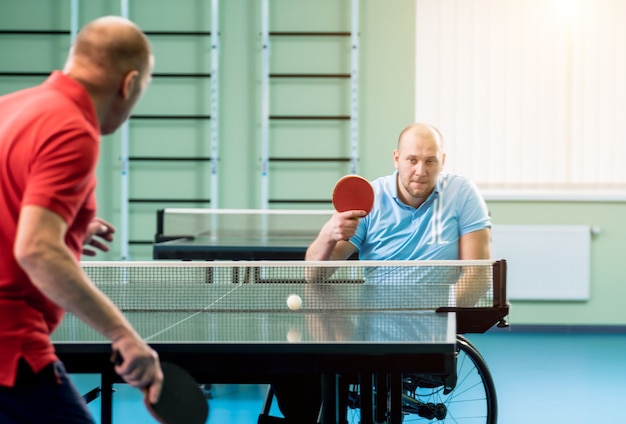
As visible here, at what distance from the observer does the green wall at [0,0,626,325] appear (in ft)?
22.9

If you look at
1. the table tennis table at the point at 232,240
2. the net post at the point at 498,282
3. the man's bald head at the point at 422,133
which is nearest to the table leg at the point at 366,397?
the net post at the point at 498,282

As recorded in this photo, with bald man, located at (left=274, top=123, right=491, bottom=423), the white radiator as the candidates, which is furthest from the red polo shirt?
the white radiator

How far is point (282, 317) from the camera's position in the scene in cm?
242

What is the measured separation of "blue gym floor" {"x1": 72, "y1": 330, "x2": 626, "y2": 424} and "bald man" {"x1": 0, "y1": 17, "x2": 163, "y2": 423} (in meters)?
2.69

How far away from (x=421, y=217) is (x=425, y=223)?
0.09ft

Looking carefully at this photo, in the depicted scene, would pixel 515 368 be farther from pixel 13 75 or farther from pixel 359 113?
pixel 13 75

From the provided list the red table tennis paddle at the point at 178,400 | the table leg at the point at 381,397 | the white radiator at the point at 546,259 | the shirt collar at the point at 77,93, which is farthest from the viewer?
the white radiator at the point at 546,259

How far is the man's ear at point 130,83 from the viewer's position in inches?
64.2

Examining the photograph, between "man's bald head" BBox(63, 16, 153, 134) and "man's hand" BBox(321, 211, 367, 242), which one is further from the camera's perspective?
"man's hand" BBox(321, 211, 367, 242)

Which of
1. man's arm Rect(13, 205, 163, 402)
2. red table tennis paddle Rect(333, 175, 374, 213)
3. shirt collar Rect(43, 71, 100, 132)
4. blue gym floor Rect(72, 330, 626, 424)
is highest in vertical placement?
shirt collar Rect(43, 71, 100, 132)

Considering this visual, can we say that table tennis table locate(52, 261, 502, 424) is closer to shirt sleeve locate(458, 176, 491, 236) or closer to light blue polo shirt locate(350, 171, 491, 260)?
light blue polo shirt locate(350, 171, 491, 260)

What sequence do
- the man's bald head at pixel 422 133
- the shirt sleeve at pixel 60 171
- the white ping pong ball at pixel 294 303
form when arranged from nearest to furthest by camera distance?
1. the shirt sleeve at pixel 60 171
2. the white ping pong ball at pixel 294 303
3. the man's bald head at pixel 422 133

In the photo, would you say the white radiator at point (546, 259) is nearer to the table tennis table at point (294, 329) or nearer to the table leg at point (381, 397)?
the table tennis table at point (294, 329)

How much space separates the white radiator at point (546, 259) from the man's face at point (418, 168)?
11.4 ft
